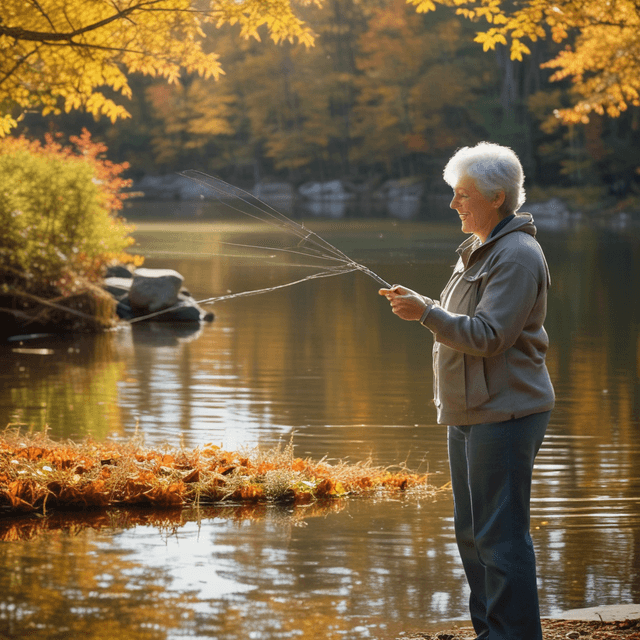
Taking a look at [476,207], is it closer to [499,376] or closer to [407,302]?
[407,302]

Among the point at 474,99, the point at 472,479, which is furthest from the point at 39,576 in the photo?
the point at 474,99

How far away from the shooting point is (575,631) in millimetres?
3889

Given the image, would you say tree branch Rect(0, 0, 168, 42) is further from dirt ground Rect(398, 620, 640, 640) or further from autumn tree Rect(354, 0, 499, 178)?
autumn tree Rect(354, 0, 499, 178)

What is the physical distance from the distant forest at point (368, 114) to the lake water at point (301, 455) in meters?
32.4

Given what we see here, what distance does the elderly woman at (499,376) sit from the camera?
3.35 m

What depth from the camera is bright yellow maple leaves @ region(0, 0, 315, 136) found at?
7320 mm

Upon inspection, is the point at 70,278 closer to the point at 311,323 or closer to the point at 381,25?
the point at 311,323

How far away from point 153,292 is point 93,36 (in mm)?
8070

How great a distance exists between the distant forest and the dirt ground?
43.6m

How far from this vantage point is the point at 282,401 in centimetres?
962

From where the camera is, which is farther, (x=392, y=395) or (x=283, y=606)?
(x=392, y=395)

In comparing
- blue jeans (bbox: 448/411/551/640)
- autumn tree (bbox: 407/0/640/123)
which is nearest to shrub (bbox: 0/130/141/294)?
autumn tree (bbox: 407/0/640/123)

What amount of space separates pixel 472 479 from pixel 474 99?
53301 millimetres

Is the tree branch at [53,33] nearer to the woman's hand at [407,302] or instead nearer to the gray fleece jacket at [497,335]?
the woman's hand at [407,302]
